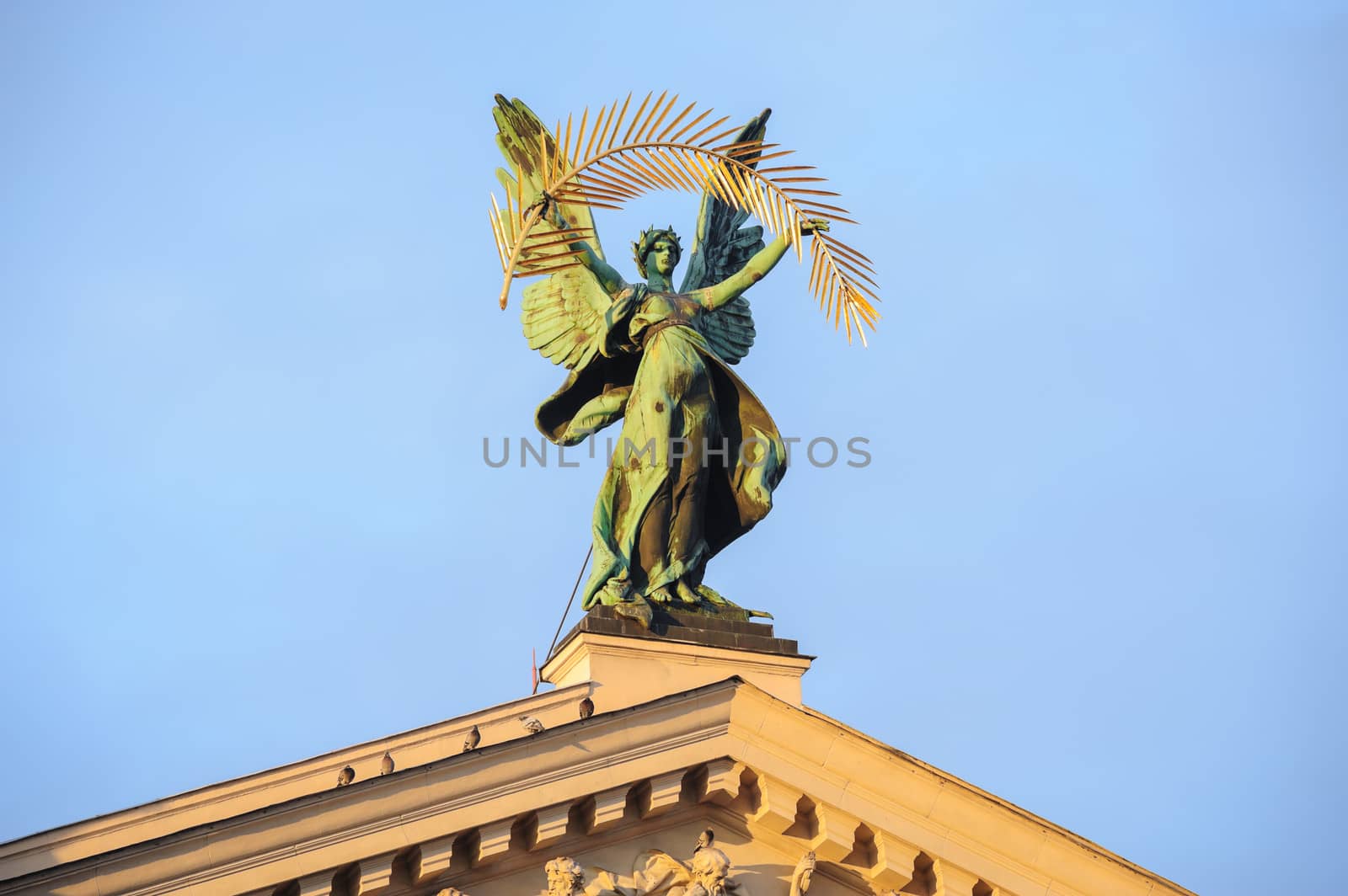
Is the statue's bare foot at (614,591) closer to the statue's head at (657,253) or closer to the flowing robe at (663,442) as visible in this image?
the flowing robe at (663,442)

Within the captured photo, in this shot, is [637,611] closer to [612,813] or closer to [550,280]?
[612,813]

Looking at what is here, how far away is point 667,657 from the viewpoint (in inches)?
899

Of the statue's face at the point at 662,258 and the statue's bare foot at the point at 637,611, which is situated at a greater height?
the statue's face at the point at 662,258

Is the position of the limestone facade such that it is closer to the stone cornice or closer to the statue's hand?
the stone cornice

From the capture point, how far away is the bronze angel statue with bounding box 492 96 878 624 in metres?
23.2

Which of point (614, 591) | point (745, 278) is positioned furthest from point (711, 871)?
point (745, 278)

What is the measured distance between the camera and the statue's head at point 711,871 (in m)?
20.6

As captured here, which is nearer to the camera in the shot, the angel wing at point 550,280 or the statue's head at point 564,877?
the statue's head at point 564,877

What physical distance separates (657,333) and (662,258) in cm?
116

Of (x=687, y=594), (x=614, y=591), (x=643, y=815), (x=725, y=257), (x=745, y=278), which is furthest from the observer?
(x=725, y=257)

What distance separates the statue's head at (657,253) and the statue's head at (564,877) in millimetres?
7405

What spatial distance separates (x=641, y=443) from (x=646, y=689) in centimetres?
277

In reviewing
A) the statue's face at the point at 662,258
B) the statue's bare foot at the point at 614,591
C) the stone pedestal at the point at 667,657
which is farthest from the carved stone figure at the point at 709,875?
the statue's face at the point at 662,258

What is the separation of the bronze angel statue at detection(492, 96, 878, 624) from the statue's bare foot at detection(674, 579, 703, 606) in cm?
2
